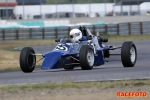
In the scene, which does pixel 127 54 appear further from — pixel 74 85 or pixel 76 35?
pixel 74 85

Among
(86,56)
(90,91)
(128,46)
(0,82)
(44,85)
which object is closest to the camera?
(90,91)

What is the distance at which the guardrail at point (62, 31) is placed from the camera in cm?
4906

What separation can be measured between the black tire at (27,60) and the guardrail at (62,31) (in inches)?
1209

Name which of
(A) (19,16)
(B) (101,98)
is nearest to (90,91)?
(B) (101,98)

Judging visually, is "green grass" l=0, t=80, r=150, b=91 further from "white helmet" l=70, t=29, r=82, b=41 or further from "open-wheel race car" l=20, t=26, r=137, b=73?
"white helmet" l=70, t=29, r=82, b=41

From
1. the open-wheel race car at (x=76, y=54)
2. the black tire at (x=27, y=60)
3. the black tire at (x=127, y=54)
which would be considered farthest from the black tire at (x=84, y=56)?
the black tire at (x=27, y=60)

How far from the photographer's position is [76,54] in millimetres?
17938

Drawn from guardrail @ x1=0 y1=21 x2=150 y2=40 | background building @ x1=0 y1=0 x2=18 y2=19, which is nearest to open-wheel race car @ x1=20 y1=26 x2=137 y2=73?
guardrail @ x1=0 y1=21 x2=150 y2=40

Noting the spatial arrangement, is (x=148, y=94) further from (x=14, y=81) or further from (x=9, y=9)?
(x=9, y=9)

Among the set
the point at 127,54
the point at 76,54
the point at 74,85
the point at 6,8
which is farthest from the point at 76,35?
the point at 6,8

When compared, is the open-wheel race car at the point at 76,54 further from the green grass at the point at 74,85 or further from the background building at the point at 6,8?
the background building at the point at 6,8

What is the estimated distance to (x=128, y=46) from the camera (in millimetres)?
18375

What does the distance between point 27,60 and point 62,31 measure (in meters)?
31.8

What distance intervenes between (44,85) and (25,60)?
14.4ft
